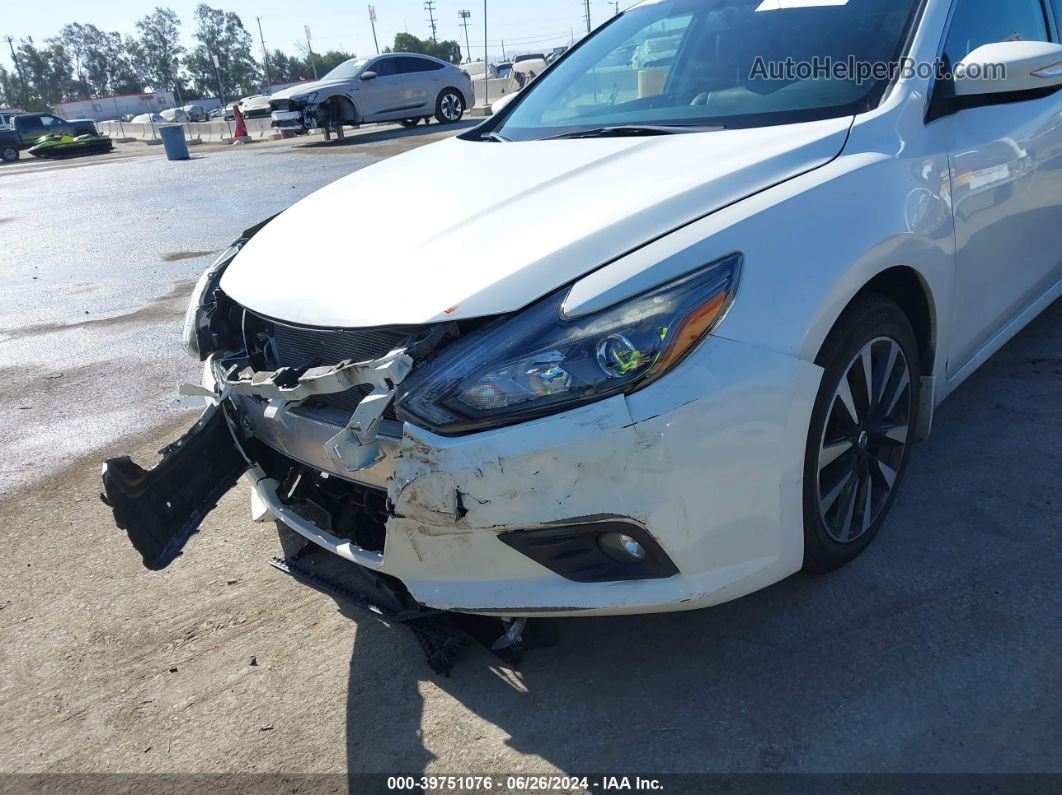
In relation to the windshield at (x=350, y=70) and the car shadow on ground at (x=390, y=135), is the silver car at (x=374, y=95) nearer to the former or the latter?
the windshield at (x=350, y=70)

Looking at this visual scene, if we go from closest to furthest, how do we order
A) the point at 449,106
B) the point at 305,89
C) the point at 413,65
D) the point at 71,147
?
the point at 305,89 → the point at 413,65 → the point at 449,106 → the point at 71,147

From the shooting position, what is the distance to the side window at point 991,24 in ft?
8.85

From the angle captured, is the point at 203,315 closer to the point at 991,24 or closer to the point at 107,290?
the point at 991,24

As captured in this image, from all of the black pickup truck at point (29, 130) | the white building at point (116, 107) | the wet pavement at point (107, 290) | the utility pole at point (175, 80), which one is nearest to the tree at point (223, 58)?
the utility pole at point (175, 80)

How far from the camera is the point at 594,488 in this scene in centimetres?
175

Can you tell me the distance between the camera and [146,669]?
7.84ft

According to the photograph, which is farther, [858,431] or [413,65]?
[413,65]

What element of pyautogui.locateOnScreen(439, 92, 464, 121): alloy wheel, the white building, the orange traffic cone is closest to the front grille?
pyautogui.locateOnScreen(439, 92, 464, 121): alloy wheel

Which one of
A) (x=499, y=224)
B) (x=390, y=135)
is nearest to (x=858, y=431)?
(x=499, y=224)

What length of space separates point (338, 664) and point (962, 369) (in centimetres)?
219

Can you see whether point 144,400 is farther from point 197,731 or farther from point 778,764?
point 778,764

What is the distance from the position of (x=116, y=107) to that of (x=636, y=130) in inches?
3787

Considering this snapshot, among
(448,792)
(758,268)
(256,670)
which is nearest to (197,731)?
(256,670)

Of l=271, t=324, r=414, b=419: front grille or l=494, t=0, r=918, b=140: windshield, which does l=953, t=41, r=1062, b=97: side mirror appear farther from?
l=271, t=324, r=414, b=419: front grille
